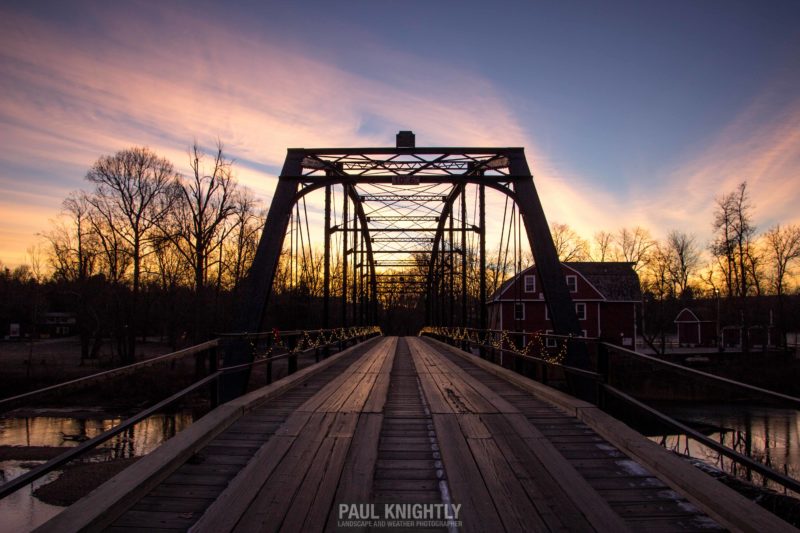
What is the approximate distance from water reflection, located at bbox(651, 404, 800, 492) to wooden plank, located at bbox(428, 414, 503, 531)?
14.4 m

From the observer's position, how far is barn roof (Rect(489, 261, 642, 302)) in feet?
143

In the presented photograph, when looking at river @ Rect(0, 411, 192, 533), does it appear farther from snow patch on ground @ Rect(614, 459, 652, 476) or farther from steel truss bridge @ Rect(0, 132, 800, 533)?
snow patch on ground @ Rect(614, 459, 652, 476)

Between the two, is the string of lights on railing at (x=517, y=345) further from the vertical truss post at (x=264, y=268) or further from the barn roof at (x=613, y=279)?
the barn roof at (x=613, y=279)

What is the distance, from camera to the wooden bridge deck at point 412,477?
3242 millimetres

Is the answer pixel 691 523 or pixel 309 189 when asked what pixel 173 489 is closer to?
pixel 691 523

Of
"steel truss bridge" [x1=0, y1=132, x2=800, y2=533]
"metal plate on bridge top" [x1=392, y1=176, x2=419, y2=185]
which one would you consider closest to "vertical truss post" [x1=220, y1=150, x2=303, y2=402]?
"steel truss bridge" [x1=0, y1=132, x2=800, y2=533]

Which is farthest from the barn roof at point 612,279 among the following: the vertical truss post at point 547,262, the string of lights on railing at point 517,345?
the vertical truss post at point 547,262

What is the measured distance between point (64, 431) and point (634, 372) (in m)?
32.3

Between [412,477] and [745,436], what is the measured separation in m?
24.2

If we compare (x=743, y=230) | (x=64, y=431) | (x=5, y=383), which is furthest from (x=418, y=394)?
(x=743, y=230)

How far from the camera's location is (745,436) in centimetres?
2253

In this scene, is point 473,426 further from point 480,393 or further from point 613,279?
point 613,279

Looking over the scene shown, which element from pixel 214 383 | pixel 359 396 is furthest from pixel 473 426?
pixel 214 383

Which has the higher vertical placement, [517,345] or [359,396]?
[517,345]
